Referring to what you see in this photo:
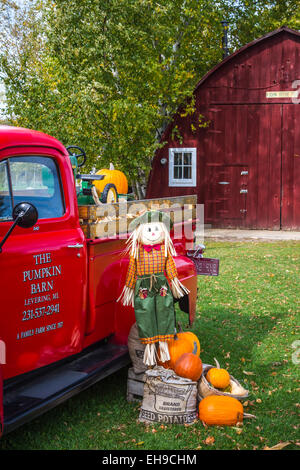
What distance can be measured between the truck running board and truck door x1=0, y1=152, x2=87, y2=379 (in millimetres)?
149

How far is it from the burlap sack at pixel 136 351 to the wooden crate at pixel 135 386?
0.05 metres

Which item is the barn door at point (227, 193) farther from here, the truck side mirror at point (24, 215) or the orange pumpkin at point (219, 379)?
the truck side mirror at point (24, 215)

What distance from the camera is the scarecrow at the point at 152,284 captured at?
4.55 m

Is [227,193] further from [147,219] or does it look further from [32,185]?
[32,185]

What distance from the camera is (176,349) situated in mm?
4758

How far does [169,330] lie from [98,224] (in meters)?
1.04

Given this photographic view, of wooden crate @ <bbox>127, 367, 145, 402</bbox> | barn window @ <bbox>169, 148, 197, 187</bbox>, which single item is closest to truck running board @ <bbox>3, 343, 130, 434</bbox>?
wooden crate @ <bbox>127, 367, 145, 402</bbox>

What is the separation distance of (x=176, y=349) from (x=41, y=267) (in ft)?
4.88

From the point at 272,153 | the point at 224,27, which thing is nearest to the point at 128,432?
the point at 272,153

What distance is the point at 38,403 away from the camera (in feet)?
12.1

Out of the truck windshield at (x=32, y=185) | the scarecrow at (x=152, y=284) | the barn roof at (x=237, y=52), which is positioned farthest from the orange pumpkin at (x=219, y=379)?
the barn roof at (x=237, y=52)

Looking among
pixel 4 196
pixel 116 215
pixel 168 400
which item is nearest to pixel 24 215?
pixel 4 196

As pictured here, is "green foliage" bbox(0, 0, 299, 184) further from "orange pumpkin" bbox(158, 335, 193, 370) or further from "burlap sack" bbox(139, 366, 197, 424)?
"burlap sack" bbox(139, 366, 197, 424)
